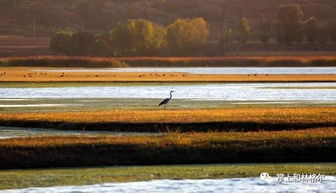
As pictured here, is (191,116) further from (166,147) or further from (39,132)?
(166,147)

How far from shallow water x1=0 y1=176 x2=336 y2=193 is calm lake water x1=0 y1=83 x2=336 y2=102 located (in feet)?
107

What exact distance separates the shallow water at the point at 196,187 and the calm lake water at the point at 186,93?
32.5 m

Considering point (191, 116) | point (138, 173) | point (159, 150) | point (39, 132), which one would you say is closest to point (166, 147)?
point (159, 150)

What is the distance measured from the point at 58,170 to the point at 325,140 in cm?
940

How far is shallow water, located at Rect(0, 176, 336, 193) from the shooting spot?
26.3 meters

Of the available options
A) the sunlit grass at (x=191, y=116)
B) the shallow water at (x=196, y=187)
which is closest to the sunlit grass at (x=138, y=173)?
the shallow water at (x=196, y=187)

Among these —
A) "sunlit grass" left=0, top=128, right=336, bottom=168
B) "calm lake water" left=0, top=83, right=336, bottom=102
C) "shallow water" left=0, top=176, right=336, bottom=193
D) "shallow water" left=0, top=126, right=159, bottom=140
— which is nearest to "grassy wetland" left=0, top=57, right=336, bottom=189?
"sunlit grass" left=0, top=128, right=336, bottom=168

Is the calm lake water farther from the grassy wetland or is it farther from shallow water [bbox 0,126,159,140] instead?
shallow water [bbox 0,126,159,140]

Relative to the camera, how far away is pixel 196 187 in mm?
26922

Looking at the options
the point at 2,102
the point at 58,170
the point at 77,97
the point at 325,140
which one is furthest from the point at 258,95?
the point at 58,170

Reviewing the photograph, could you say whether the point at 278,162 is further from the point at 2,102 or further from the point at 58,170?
the point at 2,102

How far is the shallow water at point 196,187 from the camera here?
1037 inches

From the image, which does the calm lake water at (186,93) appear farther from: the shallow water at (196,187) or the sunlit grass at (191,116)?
the shallow water at (196,187)

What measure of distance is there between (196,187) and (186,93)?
43662 mm
